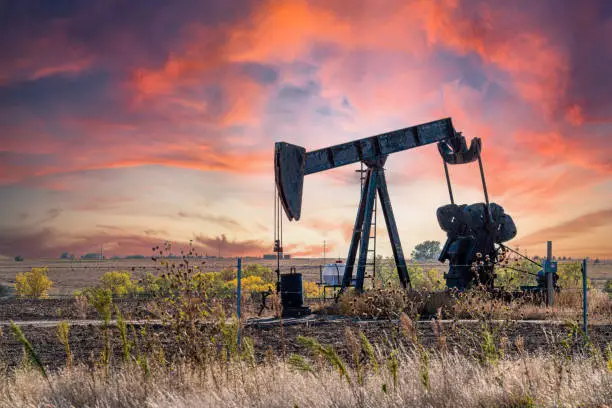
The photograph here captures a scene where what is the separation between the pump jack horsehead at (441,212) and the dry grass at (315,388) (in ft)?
40.0

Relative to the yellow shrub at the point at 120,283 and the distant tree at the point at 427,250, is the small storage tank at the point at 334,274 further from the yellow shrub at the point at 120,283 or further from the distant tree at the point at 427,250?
the distant tree at the point at 427,250

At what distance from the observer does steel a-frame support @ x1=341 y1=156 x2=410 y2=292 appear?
799 inches

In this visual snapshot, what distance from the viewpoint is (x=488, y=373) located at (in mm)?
7125

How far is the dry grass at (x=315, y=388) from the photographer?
6.41 m

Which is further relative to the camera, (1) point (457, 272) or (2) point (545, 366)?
(1) point (457, 272)

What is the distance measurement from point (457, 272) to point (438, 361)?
1357 centimetres

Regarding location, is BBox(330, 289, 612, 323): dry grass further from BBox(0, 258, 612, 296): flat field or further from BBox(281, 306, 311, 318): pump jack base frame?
BBox(0, 258, 612, 296): flat field

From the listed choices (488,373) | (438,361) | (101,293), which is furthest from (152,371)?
(488,373)

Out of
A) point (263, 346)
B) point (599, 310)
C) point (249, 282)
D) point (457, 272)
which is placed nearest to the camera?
point (263, 346)

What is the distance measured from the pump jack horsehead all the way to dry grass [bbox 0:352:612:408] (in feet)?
40.0

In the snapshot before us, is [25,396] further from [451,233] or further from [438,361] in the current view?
[451,233]

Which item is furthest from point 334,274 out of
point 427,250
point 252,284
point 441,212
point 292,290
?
point 427,250

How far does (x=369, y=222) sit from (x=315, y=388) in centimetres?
1404

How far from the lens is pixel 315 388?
6.73 m
